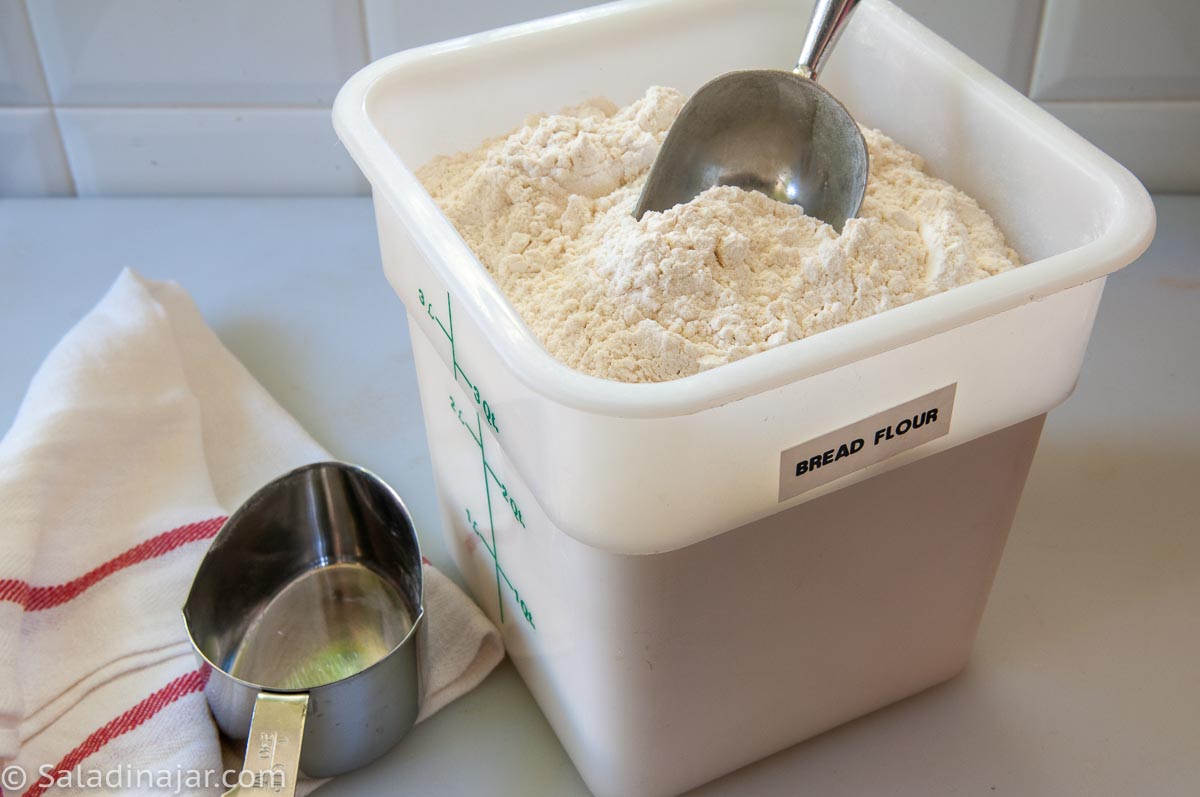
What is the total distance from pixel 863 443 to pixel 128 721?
0.32 meters

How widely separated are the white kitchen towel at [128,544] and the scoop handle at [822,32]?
0.28 meters

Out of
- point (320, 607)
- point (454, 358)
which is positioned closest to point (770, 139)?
point (454, 358)

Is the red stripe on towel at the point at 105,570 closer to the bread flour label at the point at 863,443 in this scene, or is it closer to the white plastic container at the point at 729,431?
the white plastic container at the point at 729,431

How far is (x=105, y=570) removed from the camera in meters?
0.58

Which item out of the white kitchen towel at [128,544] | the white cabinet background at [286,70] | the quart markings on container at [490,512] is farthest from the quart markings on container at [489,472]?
the white cabinet background at [286,70]

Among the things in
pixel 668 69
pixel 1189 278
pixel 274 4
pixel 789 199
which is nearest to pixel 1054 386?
pixel 789 199

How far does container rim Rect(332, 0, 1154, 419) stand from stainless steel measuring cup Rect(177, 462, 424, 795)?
0.56 ft

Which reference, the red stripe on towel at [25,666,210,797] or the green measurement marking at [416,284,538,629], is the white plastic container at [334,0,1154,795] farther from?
the red stripe on towel at [25,666,210,797]

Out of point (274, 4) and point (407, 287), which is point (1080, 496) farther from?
point (274, 4)

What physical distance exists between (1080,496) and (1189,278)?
21 cm

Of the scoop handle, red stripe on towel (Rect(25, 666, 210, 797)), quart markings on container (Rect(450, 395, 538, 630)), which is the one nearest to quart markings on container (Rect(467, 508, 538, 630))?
quart markings on container (Rect(450, 395, 538, 630))

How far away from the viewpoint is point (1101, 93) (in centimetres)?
75

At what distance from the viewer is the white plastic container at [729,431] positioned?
0.39 metres

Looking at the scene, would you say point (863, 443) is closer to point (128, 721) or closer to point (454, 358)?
point (454, 358)
